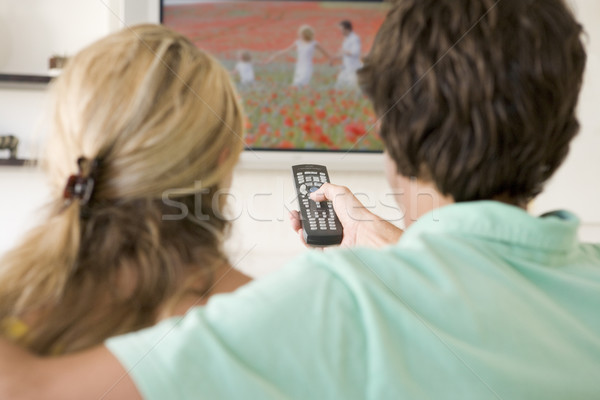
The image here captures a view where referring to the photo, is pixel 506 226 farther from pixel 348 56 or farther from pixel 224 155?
pixel 348 56

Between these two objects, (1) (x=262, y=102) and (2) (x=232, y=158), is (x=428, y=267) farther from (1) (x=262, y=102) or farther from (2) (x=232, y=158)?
(1) (x=262, y=102)

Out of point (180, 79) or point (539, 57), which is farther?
point (180, 79)

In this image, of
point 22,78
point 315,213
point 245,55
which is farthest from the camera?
point 245,55

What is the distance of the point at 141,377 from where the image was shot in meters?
0.44

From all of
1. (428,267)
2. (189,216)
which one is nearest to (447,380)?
(428,267)

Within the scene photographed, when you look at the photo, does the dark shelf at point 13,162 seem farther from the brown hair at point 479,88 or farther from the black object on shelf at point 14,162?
the brown hair at point 479,88

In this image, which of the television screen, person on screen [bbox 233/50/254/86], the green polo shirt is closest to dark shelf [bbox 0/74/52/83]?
the television screen

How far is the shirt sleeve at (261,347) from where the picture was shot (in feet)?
1.43

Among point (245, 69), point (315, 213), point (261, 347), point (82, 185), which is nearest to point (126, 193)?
point (82, 185)

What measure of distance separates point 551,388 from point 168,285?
13.8 inches

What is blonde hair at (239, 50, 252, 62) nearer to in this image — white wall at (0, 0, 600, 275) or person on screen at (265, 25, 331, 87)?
person on screen at (265, 25, 331, 87)

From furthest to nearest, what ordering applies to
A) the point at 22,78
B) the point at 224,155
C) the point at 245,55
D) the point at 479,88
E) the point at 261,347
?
the point at 245,55 → the point at 22,78 → the point at 224,155 → the point at 479,88 → the point at 261,347

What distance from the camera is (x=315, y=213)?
1170 mm

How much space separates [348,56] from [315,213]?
1189 millimetres
